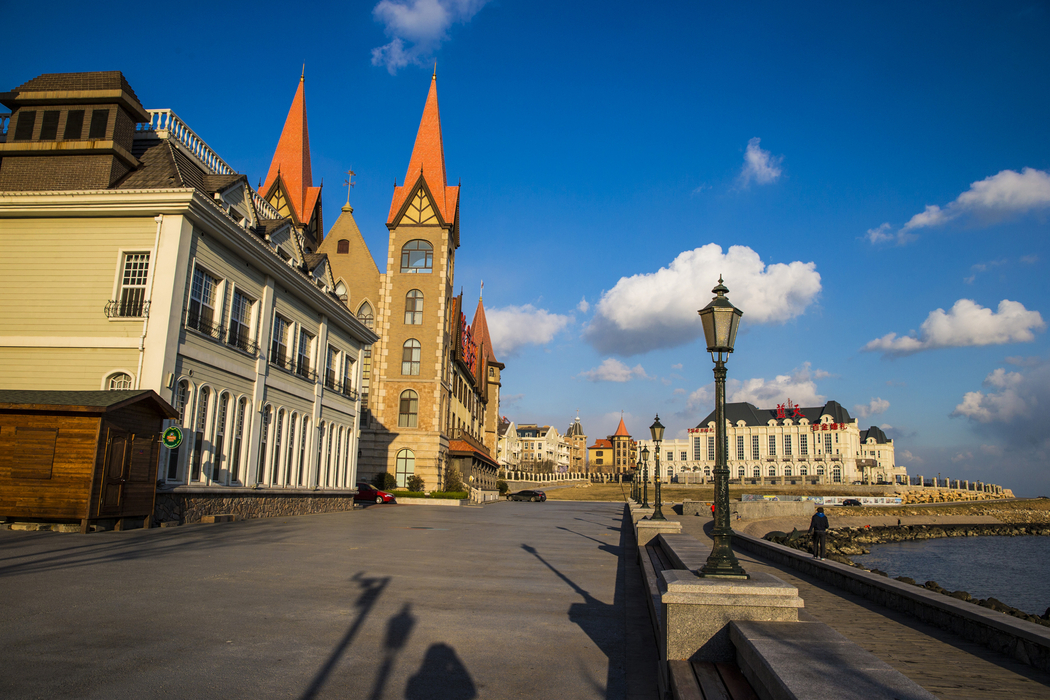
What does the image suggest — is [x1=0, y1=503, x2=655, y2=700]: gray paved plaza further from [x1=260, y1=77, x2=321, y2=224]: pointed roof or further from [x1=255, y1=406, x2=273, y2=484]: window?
[x1=260, y1=77, x2=321, y2=224]: pointed roof

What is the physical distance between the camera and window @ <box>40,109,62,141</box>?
19656mm

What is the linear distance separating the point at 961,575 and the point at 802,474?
108884 mm

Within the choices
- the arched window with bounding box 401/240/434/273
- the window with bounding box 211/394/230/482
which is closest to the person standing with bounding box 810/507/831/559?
the window with bounding box 211/394/230/482

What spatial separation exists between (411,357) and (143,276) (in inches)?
1076

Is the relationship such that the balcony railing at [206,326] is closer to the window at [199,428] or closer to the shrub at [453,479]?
the window at [199,428]

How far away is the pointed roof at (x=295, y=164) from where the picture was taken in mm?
43719

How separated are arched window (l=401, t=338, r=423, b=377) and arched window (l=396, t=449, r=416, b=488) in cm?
520

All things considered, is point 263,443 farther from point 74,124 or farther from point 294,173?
point 294,173


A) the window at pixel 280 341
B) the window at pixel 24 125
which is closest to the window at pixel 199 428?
the window at pixel 280 341

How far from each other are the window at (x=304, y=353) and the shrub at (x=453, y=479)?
19736mm

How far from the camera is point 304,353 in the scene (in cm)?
2758

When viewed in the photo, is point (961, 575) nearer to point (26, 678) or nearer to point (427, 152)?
point (26, 678)

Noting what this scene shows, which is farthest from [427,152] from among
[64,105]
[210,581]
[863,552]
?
[210,581]

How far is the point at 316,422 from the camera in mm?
28047
